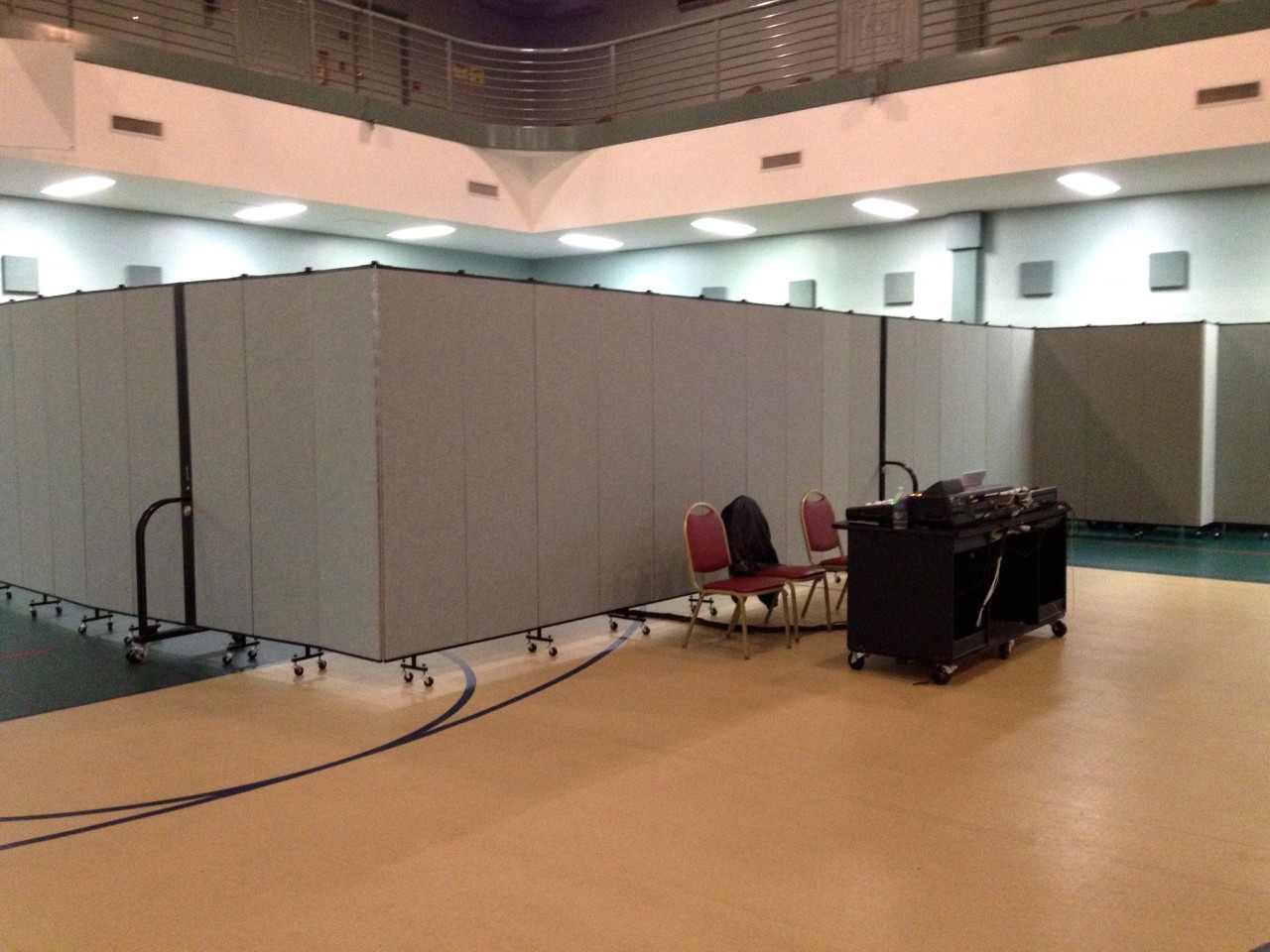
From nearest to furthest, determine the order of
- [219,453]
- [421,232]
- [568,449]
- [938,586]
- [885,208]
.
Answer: [938,586]
[219,453]
[568,449]
[885,208]
[421,232]

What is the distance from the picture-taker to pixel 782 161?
1179 cm

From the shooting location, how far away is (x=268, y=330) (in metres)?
6.11

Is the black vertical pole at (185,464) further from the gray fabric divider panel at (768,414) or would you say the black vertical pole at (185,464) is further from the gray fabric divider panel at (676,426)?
the gray fabric divider panel at (768,414)

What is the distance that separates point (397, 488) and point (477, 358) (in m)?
0.91

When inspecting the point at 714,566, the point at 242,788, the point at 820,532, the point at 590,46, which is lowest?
the point at 242,788

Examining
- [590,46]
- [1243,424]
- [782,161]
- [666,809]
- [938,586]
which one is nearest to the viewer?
[666,809]


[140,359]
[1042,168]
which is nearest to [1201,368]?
[1042,168]

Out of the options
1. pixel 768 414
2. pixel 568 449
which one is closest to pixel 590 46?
pixel 768 414

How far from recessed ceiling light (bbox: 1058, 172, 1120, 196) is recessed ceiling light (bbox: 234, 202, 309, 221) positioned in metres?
8.01

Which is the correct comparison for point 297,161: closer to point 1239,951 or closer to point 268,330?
point 268,330

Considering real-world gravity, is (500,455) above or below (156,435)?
below

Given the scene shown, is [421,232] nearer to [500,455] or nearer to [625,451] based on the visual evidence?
[625,451]

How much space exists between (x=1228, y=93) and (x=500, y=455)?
7.10 m

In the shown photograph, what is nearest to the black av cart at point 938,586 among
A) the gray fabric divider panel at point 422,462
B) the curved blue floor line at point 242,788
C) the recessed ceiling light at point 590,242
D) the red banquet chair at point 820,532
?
the red banquet chair at point 820,532
